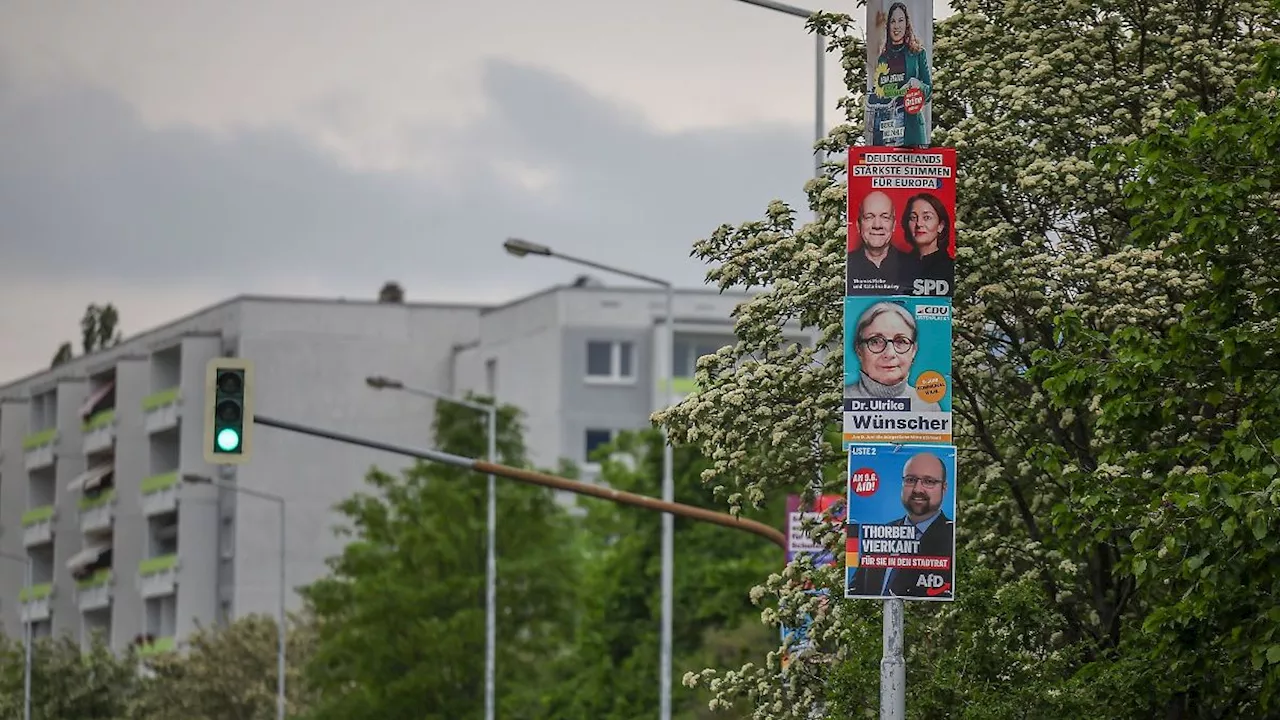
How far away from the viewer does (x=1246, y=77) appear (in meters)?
22.9

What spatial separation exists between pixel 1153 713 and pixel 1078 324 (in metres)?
3.57

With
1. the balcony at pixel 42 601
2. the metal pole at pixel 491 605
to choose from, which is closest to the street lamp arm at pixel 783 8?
the metal pole at pixel 491 605

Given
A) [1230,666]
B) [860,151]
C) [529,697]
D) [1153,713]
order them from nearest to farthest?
[860,151] < [1230,666] < [1153,713] < [529,697]

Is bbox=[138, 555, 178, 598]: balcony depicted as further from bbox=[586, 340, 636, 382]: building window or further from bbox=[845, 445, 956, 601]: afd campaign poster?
bbox=[845, 445, 956, 601]: afd campaign poster

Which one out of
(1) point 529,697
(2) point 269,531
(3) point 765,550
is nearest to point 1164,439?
(3) point 765,550

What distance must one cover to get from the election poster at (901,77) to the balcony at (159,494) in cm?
9177

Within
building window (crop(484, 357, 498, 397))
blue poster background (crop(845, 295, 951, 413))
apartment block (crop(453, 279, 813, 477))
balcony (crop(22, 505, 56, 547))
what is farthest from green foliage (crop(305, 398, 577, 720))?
balcony (crop(22, 505, 56, 547))

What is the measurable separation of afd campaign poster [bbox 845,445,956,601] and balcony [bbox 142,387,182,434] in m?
93.3

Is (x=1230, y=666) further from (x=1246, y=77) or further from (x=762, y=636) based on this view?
(x=762, y=636)

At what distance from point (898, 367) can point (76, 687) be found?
76.6 meters

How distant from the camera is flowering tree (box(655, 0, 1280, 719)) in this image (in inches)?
760

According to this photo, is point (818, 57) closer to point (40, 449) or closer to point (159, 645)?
point (159, 645)

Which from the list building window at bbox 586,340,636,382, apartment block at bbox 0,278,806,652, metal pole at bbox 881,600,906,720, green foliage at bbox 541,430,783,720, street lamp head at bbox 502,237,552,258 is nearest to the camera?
metal pole at bbox 881,600,906,720

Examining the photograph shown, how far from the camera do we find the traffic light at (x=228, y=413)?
2375 centimetres
